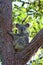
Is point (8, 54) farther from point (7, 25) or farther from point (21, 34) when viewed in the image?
point (21, 34)

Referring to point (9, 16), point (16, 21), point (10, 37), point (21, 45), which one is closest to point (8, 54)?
point (10, 37)

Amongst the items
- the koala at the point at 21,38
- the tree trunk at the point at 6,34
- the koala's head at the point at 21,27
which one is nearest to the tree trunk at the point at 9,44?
the tree trunk at the point at 6,34

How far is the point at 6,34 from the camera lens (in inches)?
173

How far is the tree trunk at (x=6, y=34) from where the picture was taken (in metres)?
4.25

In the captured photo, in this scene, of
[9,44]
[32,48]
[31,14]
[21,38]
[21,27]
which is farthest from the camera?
[31,14]

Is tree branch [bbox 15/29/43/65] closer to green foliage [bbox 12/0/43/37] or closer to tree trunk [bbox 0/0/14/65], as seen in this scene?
tree trunk [bbox 0/0/14/65]

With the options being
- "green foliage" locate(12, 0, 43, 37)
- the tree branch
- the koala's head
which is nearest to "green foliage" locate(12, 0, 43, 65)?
"green foliage" locate(12, 0, 43, 37)

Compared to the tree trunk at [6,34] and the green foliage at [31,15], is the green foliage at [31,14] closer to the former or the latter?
the green foliage at [31,15]

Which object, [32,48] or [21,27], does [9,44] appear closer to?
[32,48]

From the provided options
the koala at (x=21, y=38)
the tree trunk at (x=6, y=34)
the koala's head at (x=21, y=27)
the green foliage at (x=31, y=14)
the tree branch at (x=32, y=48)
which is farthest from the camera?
the green foliage at (x=31, y=14)

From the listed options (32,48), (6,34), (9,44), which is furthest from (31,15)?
(32,48)

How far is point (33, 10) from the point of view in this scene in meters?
5.98

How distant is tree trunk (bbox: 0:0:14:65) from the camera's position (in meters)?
4.25

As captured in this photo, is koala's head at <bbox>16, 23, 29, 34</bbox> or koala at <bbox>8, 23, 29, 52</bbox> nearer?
koala at <bbox>8, 23, 29, 52</bbox>
